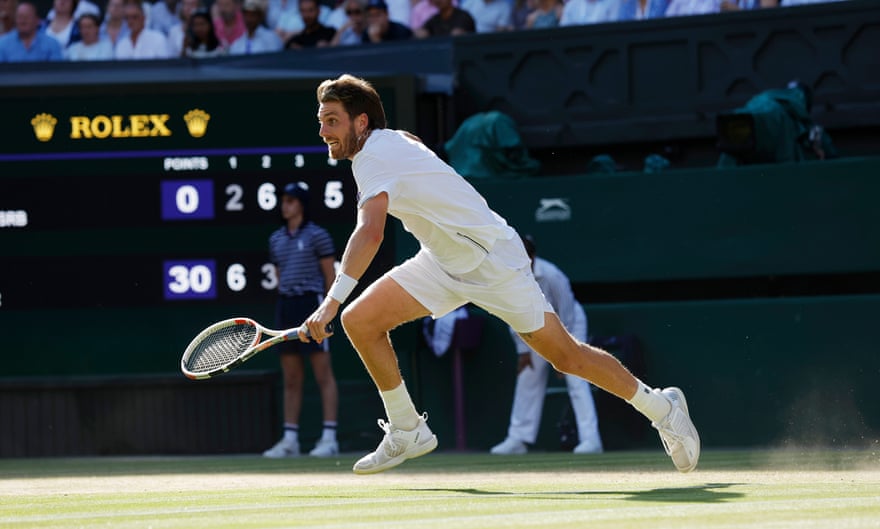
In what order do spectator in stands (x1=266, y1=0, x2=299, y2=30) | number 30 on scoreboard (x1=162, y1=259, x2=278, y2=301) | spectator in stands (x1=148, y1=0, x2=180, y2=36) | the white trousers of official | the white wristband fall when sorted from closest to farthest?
the white wristband, the white trousers of official, number 30 on scoreboard (x1=162, y1=259, x2=278, y2=301), spectator in stands (x1=266, y1=0, x2=299, y2=30), spectator in stands (x1=148, y1=0, x2=180, y2=36)

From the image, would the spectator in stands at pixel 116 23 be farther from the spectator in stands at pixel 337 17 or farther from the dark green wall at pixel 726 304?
the dark green wall at pixel 726 304

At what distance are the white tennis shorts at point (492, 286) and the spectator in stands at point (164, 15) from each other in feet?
28.1

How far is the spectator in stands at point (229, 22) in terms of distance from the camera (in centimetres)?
1405

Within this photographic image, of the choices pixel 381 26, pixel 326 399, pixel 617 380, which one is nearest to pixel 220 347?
pixel 617 380

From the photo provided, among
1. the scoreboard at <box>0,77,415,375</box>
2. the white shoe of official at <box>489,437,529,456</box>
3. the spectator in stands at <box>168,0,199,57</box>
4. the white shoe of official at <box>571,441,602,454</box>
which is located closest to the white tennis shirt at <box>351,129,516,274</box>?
the white shoe of official at <box>571,441,602,454</box>

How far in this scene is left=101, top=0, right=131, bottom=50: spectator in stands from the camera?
1430cm

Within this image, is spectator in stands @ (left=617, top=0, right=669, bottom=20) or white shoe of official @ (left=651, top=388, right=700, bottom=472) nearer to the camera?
white shoe of official @ (left=651, top=388, right=700, bottom=472)

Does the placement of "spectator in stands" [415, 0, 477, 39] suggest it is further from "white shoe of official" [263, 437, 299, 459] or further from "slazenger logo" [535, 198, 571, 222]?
"white shoe of official" [263, 437, 299, 459]

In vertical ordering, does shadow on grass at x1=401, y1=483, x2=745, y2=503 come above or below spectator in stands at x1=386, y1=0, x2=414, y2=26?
below

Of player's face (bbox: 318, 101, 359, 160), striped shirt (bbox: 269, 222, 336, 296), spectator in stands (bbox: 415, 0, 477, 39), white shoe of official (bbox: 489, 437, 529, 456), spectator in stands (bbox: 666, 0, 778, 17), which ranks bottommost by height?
white shoe of official (bbox: 489, 437, 529, 456)

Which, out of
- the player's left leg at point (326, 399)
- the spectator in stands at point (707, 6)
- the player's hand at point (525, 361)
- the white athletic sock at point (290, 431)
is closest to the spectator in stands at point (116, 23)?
the player's left leg at point (326, 399)

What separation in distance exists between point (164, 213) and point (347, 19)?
299 centimetres

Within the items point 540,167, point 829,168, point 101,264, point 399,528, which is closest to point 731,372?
point 829,168

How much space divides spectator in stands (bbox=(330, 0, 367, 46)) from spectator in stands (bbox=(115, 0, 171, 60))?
161 cm
